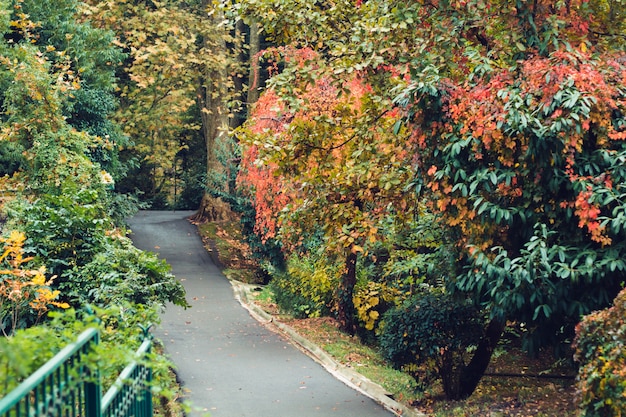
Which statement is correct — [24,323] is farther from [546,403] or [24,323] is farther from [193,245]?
[193,245]

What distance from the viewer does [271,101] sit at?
58.6 ft

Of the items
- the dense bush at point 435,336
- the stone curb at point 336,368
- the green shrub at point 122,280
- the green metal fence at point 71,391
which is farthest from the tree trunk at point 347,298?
the green metal fence at point 71,391

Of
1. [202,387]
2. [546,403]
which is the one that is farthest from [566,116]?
[202,387]

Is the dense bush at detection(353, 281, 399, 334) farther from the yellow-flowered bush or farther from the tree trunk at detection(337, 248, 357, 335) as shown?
the yellow-flowered bush

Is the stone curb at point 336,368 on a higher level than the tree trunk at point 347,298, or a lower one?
lower

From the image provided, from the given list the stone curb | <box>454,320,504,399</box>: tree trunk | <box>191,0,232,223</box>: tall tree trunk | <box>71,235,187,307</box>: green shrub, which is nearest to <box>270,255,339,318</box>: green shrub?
the stone curb

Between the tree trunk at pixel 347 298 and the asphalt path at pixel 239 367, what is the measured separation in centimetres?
145

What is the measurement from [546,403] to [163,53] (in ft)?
59.5

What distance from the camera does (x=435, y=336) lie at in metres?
10.7

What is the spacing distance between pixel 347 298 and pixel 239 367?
12.4 feet

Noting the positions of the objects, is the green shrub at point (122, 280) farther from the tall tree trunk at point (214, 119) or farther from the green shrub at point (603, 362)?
the tall tree trunk at point (214, 119)

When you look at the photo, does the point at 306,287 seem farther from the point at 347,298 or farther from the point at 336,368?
the point at 336,368

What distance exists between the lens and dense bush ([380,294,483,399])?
10.8 metres

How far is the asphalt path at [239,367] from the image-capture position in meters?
11.2
